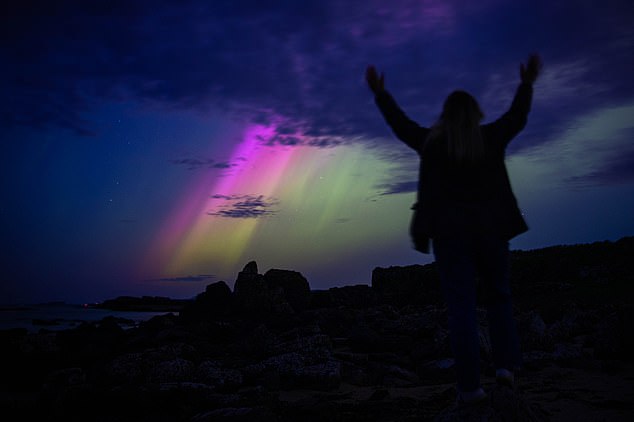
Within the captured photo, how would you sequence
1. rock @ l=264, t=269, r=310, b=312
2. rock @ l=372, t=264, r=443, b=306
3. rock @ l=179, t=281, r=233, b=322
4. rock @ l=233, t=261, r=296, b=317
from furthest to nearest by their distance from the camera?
rock @ l=372, t=264, r=443, b=306 < rock @ l=264, t=269, r=310, b=312 < rock @ l=179, t=281, r=233, b=322 < rock @ l=233, t=261, r=296, b=317

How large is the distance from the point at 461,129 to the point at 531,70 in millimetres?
1002

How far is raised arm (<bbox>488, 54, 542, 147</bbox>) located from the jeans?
0.95 metres

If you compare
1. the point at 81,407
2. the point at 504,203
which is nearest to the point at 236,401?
the point at 81,407

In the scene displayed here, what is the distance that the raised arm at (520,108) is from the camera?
4172mm

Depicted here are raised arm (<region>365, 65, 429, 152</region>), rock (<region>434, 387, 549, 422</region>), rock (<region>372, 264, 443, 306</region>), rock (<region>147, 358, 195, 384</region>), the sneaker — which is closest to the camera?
rock (<region>434, 387, 549, 422</region>)

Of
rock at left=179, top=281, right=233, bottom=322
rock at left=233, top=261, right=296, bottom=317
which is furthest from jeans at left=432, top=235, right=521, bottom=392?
rock at left=179, top=281, right=233, bottom=322

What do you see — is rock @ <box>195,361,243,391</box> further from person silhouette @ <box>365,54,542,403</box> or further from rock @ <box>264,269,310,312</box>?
rock @ <box>264,269,310,312</box>

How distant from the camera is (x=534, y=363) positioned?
701 centimetres

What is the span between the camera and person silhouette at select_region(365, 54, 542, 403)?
3.97m

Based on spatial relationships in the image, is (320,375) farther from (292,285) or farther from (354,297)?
(354,297)

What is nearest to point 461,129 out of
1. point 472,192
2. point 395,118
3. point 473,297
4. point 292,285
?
point 472,192

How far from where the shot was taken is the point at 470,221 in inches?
156

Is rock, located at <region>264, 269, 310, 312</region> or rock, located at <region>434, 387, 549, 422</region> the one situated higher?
rock, located at <region>264, 269, 310, 312</region>

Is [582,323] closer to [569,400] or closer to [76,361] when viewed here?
[569,400]
